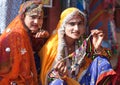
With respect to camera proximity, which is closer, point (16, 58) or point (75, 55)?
point (16, 58)

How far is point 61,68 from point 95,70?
→ 0.32 meters

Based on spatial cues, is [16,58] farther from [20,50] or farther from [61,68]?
[61,68]

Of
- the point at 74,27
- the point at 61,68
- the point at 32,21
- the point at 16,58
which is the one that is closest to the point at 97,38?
the point at 74,27

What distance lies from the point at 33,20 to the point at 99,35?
0.53 meters

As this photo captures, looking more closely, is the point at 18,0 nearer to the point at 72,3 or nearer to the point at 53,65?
the point at 72,3

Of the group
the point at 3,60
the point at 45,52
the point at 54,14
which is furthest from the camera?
the point at 54,14

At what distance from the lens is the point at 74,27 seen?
2.87 metres

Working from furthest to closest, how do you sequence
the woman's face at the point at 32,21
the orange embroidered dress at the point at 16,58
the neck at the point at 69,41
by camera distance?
the neck at the point at 69,41, the woman's face at the point at 32,21, the orange embroidered dress at the point at 16,58

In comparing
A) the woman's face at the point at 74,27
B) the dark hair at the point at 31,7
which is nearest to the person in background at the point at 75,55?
the woman's face at the point at 74,27

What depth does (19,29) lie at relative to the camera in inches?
107

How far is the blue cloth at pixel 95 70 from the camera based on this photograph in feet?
9.35

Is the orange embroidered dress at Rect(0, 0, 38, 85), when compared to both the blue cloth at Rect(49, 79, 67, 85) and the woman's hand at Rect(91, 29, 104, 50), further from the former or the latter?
the woman's hand at Rect(91, 29, 104, 50)

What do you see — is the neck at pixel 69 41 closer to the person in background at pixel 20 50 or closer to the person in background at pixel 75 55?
the person in background at pixel 75 55

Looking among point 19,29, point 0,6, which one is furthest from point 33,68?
point 0,6
